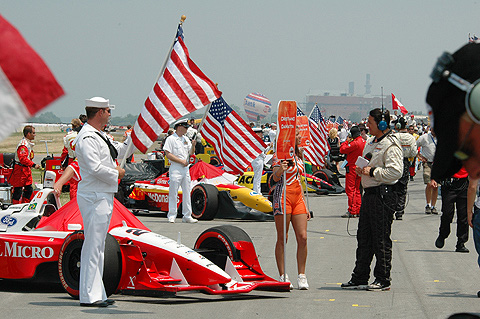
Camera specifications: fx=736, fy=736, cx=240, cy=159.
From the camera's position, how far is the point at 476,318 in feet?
6.63

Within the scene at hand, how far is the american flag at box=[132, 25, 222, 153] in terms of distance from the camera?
786cm

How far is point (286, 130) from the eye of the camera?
8.70 meters

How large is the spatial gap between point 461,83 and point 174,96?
21.8 feet

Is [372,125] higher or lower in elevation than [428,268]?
higher

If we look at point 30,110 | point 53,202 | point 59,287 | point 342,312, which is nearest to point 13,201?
point 53,202

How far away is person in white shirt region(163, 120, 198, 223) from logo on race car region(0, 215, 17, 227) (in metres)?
6.15

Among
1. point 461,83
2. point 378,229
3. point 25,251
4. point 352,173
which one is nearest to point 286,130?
point 378,229

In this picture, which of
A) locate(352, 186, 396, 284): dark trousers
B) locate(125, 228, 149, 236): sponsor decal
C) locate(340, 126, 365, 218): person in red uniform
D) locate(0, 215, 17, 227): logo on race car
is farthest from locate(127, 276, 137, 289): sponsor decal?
locate(340, 126, 365, 218): person in red uniform

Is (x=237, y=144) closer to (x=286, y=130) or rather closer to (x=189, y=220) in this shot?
(x=189, y=220)

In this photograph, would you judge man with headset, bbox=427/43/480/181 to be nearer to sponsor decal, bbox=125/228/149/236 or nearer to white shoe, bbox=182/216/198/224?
sponsor decal, bbox=125/228/149/236

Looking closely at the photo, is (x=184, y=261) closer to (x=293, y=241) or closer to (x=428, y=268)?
(x=428, y=268)

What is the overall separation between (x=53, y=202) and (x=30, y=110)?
26.1 feet

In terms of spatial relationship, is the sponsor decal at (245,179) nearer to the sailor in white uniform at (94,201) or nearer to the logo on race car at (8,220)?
the logo on race car at (8,220)

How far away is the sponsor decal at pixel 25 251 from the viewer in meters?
7.58
